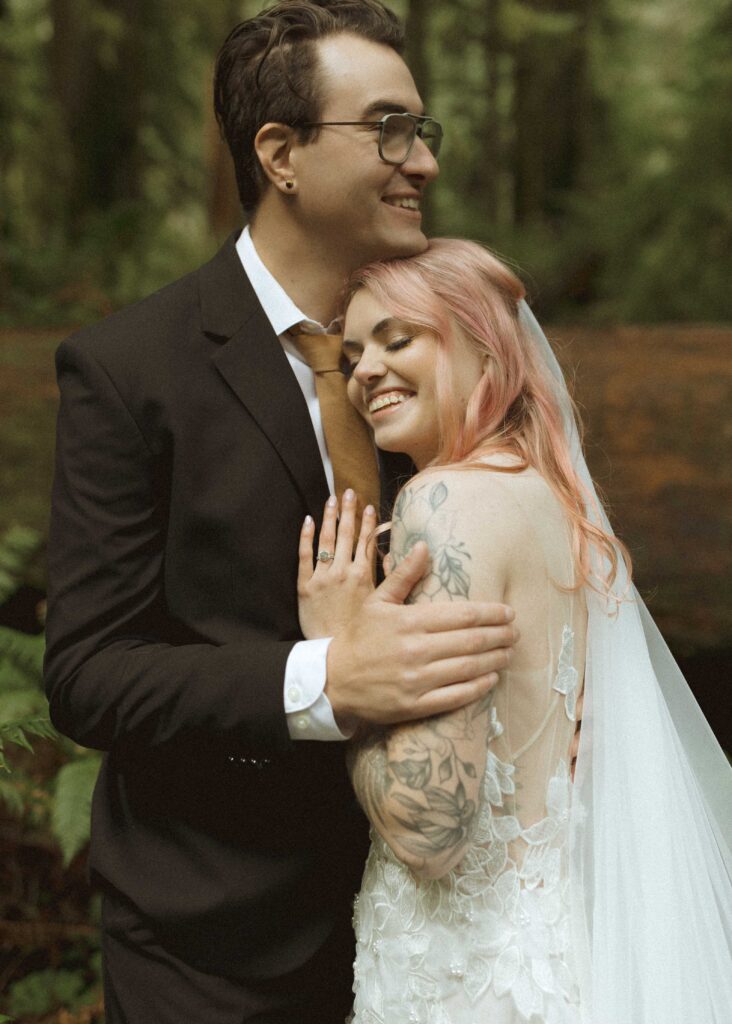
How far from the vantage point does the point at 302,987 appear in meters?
2.53

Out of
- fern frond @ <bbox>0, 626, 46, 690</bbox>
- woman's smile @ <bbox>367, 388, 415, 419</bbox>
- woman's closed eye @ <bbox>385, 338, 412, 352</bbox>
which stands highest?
woman's closed eye @ <bbox>385, 338, 412, 352</bbox>

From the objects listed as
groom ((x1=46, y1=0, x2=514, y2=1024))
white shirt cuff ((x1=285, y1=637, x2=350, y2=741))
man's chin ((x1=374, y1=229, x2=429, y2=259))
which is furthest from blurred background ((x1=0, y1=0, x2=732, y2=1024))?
white shirt cuff ((x1=285, y1=637, x2=350, y2=741))

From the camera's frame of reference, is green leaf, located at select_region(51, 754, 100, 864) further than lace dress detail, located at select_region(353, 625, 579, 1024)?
Yes

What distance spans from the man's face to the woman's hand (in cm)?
65

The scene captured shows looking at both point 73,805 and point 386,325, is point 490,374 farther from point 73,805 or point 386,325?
point 73,805

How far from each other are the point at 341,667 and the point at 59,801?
2020 millimetres

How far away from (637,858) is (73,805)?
7.10 ft

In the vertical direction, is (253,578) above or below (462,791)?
above

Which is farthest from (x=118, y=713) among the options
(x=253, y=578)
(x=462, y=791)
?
(x=462, y=791)

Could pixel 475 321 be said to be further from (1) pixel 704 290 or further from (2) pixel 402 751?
(1) pixel 704 290

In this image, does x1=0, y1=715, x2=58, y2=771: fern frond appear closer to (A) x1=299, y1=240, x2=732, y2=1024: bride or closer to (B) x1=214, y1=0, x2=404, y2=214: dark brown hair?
(A) x1=299, y1=240, x2=732, y2=1024: bride

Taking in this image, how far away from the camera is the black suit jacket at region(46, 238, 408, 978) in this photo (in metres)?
2.31

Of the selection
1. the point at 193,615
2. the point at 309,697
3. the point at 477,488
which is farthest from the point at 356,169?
the point at 309,697

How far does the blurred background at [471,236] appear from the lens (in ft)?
13.8
